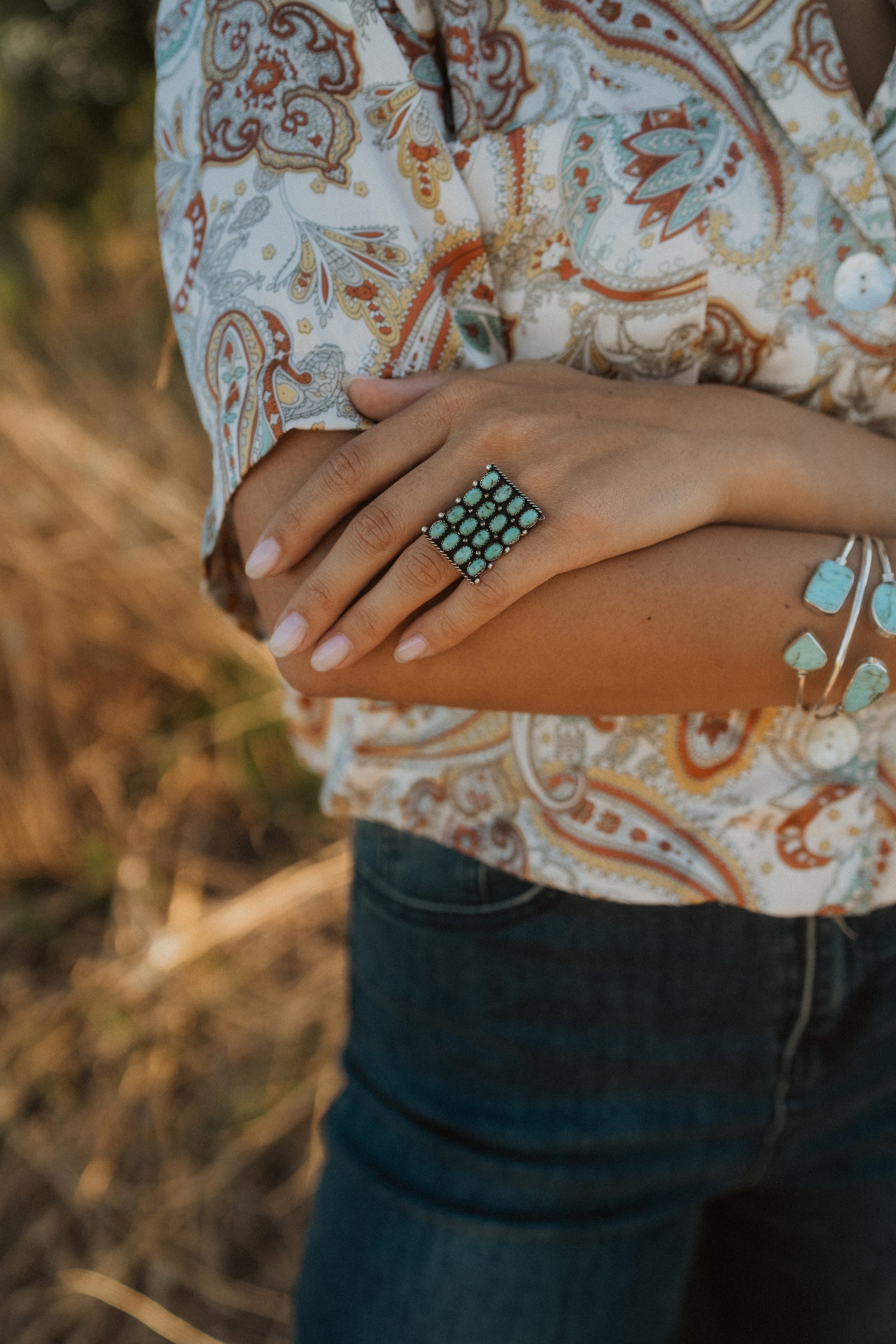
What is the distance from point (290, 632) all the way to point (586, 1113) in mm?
607

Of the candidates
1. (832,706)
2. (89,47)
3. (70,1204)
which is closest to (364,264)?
(832,706)

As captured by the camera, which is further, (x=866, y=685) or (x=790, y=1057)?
(x=790, y=1057)

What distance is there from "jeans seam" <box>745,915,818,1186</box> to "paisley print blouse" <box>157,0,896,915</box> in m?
0.08

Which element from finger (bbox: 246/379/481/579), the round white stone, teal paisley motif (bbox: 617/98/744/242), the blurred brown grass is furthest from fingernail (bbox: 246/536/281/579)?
the blurred brown grass

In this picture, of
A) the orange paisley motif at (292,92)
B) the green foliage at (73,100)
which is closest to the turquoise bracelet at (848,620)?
the orange paisley motif at (292,92)

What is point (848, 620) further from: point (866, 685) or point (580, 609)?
point (580, 609)

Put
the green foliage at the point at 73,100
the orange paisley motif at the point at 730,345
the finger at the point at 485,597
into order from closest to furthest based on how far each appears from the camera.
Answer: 1. the finger at the point at 485,597
2. the orange paisley motif at the point at 730,345
3. the green foliage at the point at 73,100

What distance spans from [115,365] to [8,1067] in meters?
1.87

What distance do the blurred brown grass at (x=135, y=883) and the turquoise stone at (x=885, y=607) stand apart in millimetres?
1590

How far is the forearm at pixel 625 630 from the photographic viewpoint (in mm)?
699

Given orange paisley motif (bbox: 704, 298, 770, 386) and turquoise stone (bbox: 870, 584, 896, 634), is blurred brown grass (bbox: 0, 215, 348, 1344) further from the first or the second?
turquoise stone (bbox: 870, 584, 896, 634)

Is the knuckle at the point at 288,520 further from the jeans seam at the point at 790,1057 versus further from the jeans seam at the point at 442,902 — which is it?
the jeans seam at the point at 790,1057

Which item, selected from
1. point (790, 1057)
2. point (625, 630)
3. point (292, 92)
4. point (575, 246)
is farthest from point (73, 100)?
point (790, 1057)

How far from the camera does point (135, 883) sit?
7.95 feet
